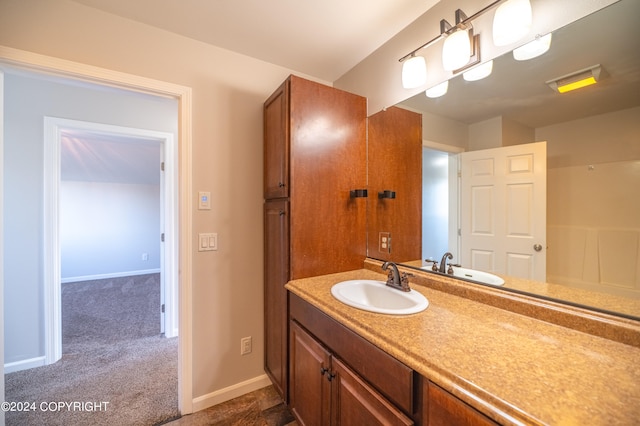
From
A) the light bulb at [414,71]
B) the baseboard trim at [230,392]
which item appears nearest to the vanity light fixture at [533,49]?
the light bulb at [414,71]

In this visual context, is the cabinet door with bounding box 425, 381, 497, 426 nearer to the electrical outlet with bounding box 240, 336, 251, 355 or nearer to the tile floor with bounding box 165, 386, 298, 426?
the tile floor with bounding box 165, 386, 298, 426

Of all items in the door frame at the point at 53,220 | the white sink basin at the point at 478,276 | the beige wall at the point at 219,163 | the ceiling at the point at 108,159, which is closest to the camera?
the white sink basin at the point at 478,276

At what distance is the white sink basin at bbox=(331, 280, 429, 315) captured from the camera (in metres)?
1.11

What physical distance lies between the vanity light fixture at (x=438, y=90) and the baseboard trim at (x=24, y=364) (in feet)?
11.2

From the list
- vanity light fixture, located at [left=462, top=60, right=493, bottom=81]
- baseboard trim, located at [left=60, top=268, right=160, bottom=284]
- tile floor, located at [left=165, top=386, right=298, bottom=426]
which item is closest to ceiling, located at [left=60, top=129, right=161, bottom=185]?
baseboard trim, located at [left=60, top=268, right=160, bottom=284]

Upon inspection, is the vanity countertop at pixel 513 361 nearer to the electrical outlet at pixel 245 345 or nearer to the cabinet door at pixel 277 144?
the cabinet door at pixel 277 144

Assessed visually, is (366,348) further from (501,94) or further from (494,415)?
(501,94)

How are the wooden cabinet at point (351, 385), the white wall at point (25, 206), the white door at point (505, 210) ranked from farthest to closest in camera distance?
1. the white wall at point (25, 206)
2. the white door at point (505, 210)
3. the wooden cabinet at point (351, 385)

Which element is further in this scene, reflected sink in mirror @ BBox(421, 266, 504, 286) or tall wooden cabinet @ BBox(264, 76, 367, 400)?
tall wooden cabinet @ BBox(264, 76, 367, 400)

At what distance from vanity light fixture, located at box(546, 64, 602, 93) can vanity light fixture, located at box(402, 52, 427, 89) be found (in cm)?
59

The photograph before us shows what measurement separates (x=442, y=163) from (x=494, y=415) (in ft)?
3.88

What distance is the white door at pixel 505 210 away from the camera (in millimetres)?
1043

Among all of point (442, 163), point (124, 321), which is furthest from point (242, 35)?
point (124, 321)

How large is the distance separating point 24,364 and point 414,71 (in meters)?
3.49
